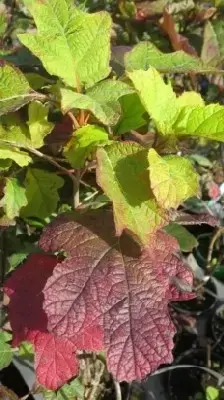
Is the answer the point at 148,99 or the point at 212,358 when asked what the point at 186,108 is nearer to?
the point at 148,99

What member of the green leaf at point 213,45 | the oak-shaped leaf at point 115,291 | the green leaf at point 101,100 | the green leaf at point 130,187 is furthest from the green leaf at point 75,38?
the green leaf at point 213,45

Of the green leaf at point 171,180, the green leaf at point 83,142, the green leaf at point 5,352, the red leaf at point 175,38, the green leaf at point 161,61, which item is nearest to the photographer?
the green leaf at point 171,180

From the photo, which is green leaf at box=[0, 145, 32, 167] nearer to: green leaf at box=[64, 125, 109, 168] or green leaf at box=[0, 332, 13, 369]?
green leaf at box=[64, 125, 109, 168]

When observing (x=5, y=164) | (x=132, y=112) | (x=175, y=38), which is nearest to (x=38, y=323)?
(x=5, y=164)

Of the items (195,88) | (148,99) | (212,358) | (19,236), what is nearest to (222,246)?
(212,358)

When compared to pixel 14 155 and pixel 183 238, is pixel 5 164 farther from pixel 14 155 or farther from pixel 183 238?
pixel 183 238

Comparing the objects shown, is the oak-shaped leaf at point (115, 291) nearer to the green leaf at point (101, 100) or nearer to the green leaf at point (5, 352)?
the green leaf at point (101, 100)
